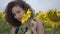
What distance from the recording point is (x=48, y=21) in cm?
101

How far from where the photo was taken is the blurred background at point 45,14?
39.4 inches

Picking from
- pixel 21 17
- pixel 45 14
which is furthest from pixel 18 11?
pixel 45 14

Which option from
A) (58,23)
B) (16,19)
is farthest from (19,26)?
(58,23)

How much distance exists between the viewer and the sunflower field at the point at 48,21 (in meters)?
1.00

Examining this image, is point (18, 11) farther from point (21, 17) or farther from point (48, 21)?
point (48, 21)

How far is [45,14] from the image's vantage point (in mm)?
1021

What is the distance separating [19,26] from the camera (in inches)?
41.8

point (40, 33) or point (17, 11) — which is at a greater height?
point (17, 11)

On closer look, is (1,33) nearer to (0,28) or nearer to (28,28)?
(0,28)

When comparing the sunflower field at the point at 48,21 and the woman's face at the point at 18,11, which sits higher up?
the woman's face at the point at 18,11

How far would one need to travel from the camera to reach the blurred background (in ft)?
3.28

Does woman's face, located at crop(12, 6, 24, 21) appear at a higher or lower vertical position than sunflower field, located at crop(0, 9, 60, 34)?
higher

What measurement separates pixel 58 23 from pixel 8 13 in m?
0.26

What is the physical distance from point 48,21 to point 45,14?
0.04m
